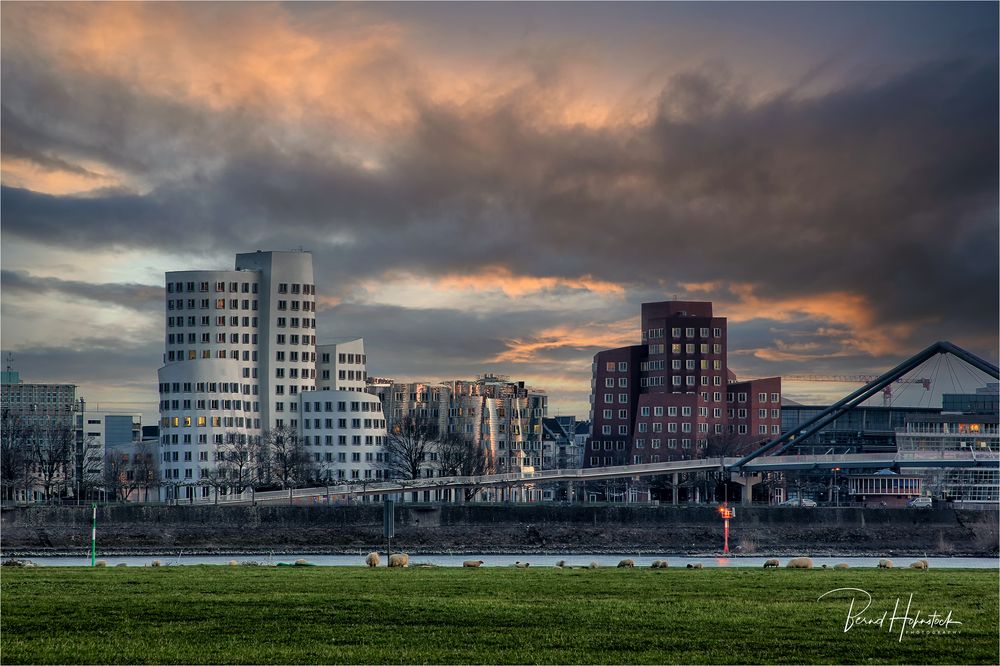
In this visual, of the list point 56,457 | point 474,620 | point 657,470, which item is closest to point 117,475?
point 56,457

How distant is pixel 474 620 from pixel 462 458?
15080cm

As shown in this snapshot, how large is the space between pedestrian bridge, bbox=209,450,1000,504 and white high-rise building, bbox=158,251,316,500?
3536cm

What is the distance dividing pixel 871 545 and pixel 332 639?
9922cm

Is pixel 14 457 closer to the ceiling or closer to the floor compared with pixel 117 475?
closer to the ceiling

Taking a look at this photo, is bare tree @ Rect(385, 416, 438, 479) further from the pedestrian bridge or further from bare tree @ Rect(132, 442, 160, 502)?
bare tree @ Rect(132, 442, 160, 502)

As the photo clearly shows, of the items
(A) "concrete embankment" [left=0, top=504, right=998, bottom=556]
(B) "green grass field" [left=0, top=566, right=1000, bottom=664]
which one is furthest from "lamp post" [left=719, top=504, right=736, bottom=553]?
(B) "green grass field" [left=0, top=566, right=1000, bottom=664]

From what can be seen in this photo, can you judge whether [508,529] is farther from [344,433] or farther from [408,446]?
[344,433]

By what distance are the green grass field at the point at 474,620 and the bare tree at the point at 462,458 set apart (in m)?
135

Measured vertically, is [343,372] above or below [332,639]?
above

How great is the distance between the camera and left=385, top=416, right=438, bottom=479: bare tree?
181375 millimetres

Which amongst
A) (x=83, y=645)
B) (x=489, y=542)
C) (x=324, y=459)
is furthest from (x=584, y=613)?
(x=324, y=459)

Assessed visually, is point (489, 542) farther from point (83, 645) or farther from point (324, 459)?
point (83, 645)

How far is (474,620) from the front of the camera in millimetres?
28656

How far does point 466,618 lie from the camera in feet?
95.0
